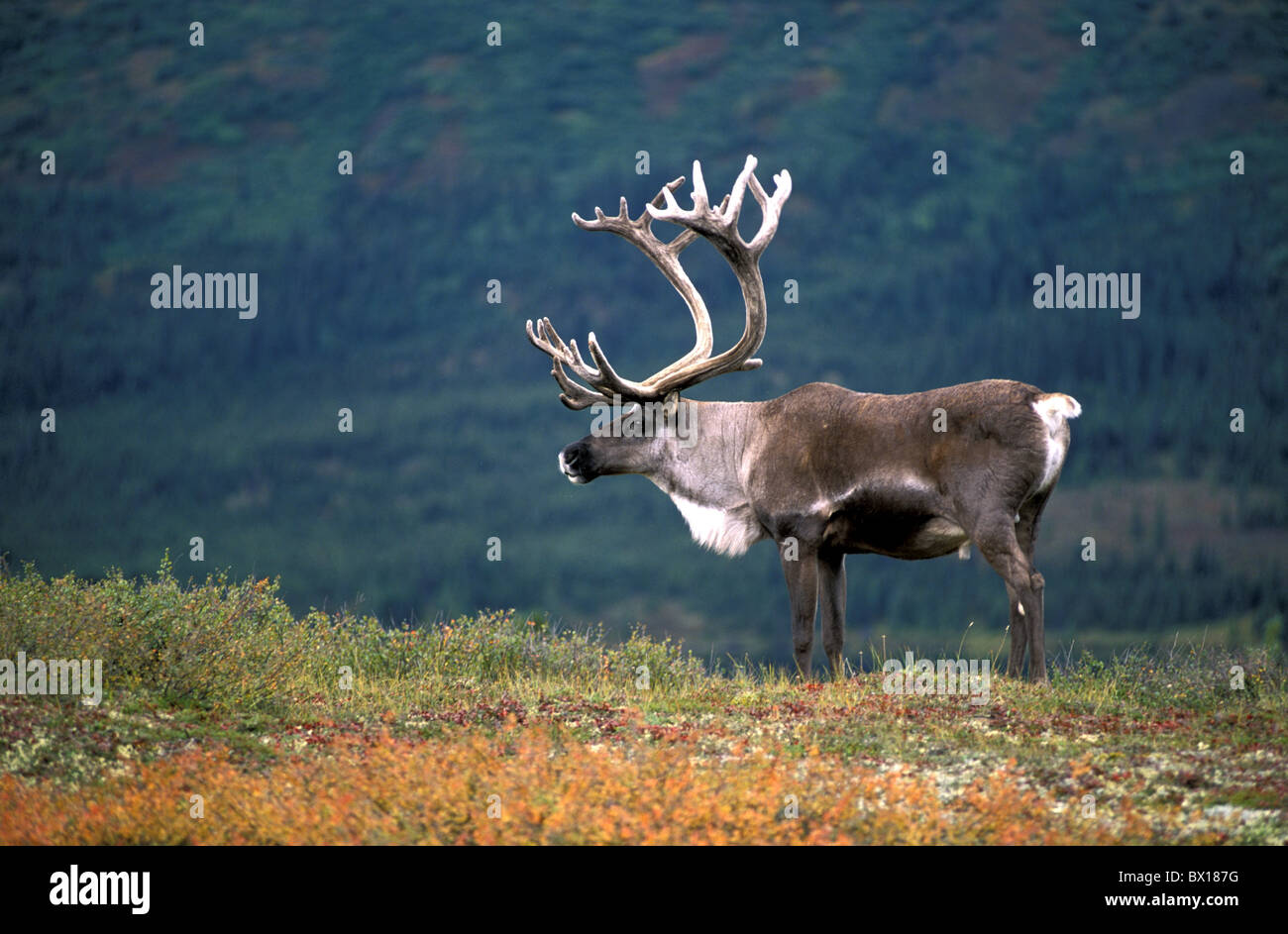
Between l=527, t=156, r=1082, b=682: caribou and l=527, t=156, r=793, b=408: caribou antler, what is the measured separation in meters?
0.02

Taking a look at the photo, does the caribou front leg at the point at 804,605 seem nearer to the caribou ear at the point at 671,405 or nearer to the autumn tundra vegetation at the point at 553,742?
the autumn tundra vegetation at the point at 553,742

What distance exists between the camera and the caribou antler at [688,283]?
1325cm

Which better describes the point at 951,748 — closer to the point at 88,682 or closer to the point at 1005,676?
the point at 1005,676

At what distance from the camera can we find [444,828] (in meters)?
7.00

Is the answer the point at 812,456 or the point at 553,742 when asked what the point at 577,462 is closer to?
the point at 812,456

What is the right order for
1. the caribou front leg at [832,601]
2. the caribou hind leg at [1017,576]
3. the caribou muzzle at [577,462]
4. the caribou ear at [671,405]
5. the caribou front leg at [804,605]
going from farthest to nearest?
the caribou muzzle at [577,462] < the caribou ear at [671,405] < the caribou front leg at [832,601] < the caribou front leg at [804,605] < the caribou hind leg at [1017,576]

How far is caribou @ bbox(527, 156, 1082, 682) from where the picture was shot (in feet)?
37.5

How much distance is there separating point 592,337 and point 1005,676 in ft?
16.4

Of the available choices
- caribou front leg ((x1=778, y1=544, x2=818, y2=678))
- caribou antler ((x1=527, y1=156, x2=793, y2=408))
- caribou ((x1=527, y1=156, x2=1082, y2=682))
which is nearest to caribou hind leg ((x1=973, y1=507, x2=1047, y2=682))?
caribou ((x1=527, y1=156, x2=1082, y2=682))

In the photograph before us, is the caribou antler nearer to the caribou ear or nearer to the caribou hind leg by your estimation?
the caribou ear

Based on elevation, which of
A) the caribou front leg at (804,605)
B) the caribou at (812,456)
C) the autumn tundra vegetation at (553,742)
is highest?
the caribou at (812,456)

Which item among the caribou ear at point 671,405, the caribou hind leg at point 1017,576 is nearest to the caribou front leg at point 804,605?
the caribou hind leg at point 1017,576

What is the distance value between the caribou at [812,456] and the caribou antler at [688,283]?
0.05 ft

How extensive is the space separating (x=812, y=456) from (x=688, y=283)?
2642mm
